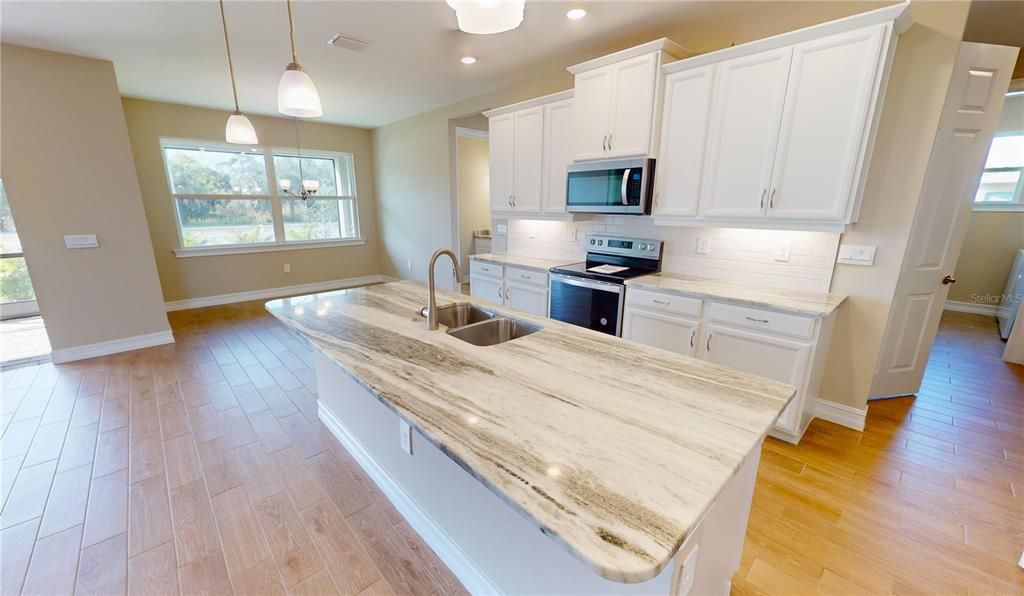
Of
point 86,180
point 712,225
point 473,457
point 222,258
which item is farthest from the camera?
point 222,258

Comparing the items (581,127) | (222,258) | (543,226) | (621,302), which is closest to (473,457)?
(621,302)

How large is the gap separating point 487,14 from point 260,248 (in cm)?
560

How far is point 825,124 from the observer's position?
203 centimetres

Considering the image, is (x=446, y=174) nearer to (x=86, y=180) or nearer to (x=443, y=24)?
(x=443, y=24)

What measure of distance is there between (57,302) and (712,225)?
5306mm

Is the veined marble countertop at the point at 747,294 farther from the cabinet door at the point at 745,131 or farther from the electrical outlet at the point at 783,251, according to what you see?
the cabinet door at the point at 745,131

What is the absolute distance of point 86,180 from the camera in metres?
3.29

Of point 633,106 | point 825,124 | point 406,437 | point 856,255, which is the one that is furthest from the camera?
point 633,106

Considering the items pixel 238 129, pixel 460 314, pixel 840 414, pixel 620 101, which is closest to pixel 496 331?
pixel 460 314

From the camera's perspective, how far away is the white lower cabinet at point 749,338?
210 centimetres

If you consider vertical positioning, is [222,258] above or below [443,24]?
below

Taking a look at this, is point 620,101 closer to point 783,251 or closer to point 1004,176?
point 783,251

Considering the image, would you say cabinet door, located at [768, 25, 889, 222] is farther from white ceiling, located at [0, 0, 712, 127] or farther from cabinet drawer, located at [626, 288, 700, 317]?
white ceiling, located at [0, 0, 712, 127]

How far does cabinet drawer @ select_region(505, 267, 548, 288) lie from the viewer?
327 cm
